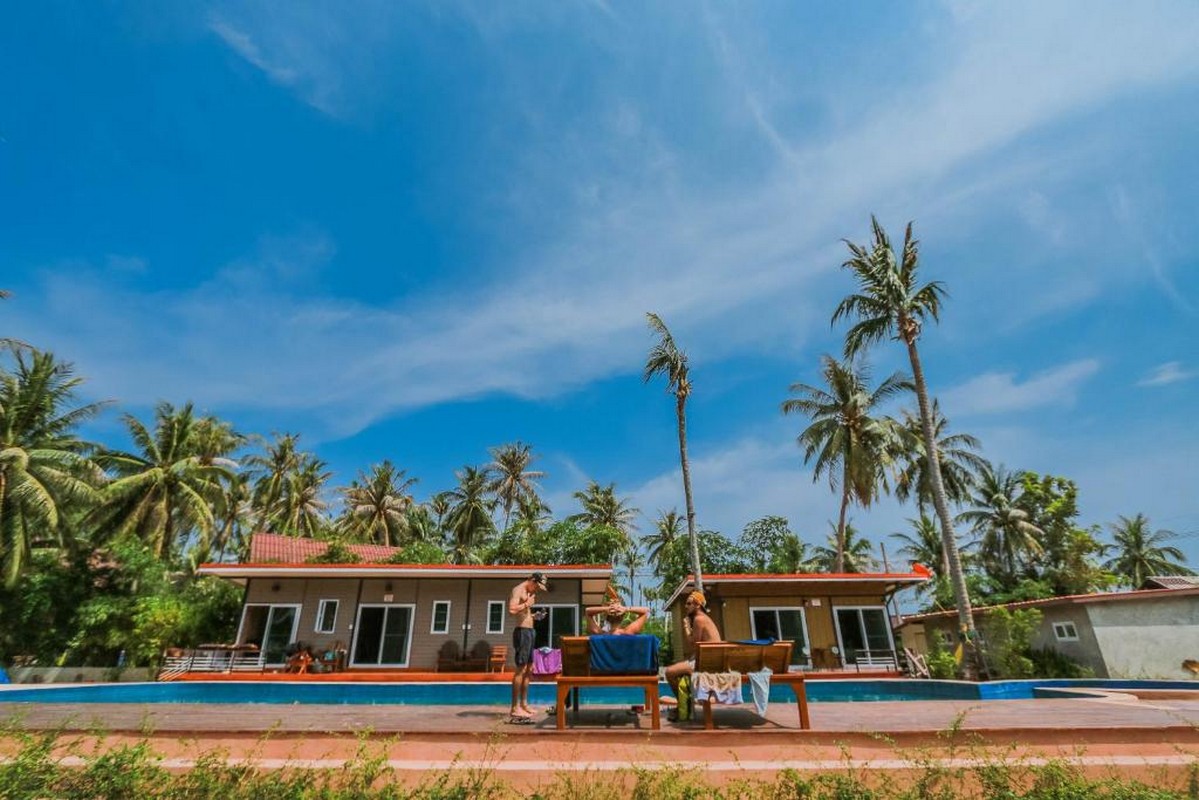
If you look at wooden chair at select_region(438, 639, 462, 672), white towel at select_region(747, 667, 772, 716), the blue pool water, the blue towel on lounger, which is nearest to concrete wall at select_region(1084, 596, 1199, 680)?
the blue pool water

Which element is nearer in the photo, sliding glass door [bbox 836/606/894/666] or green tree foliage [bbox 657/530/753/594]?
sliding glass door [bbox 836/606/894/666]

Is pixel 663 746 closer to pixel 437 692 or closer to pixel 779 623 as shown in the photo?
pixel 437 692

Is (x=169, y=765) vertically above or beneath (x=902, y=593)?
beneath

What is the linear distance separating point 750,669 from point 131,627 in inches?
750

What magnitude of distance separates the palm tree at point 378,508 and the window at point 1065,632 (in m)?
32.1

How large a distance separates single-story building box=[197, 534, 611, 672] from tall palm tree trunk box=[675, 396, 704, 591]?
102 inches

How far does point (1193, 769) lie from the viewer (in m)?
3.71

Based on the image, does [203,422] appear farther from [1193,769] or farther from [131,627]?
[1193,769]

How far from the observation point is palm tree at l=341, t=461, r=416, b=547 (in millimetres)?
34656

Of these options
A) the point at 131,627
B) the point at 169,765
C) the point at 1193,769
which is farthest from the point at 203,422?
the point at 1193,769

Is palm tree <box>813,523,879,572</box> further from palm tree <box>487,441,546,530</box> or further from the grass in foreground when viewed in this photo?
the grass in foreground

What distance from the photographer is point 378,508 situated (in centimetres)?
3509

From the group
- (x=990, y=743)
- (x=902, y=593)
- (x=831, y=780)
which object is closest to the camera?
(x=831, y=780)

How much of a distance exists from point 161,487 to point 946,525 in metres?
26.3
